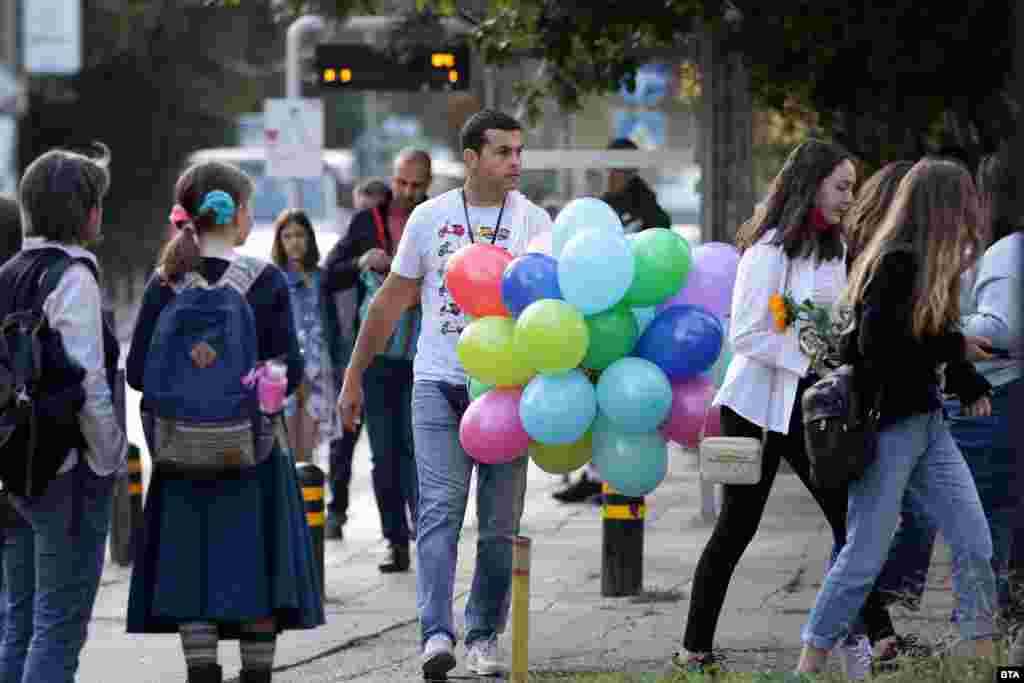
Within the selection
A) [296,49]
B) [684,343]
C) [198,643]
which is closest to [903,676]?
[684,343]

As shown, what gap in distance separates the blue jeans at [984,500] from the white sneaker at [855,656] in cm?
78

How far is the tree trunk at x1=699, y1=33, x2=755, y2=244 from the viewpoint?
1278cm

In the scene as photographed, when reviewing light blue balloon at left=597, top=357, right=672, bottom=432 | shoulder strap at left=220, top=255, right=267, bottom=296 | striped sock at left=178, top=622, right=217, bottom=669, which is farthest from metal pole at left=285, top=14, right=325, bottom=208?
striped sock at left=178, top=622, right=217, bottom=669

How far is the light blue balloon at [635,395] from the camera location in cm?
712

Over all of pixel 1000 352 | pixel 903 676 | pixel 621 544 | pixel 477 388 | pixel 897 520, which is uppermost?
pixel 1000 352

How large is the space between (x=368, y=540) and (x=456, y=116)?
32.0 feet

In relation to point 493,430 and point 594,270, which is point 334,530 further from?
point 594,270

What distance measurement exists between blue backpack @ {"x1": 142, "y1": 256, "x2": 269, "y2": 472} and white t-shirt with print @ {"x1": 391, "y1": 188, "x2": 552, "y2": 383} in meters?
1.07

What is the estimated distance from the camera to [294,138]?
59.1ft

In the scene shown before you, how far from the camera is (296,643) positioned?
8.64 metres

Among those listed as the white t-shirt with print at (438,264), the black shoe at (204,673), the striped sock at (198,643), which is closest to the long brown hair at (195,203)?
the white t-shirt with print at (438,264)

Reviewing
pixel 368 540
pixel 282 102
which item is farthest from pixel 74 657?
pixel 282 102

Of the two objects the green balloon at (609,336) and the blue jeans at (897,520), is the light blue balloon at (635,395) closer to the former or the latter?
the green balloon at (609,336)

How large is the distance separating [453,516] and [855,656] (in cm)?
151
